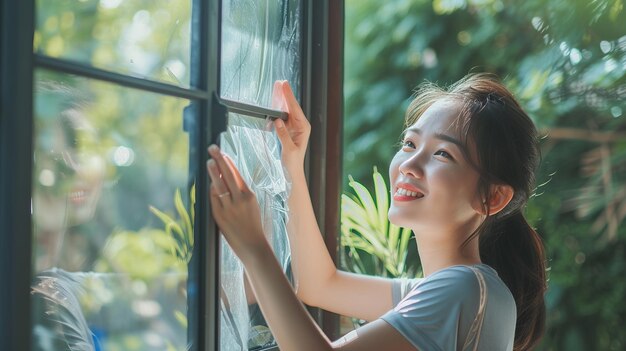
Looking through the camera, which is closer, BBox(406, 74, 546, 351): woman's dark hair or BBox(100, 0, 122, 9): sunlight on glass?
BBox(100, 0, 122, 9): sunlight on glass

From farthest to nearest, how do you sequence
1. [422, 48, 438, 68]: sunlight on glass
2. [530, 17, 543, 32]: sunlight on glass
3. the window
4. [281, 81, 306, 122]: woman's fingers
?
[422, 48, 438, 68]: sunlight on glass, [530, 17, 543, 32]: sunlight on glass, [281, 81, 306, 122]: woman's fingers, the window

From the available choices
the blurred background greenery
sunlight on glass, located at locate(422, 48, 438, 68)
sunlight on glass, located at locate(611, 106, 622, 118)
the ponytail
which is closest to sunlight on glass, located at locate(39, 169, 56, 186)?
the ponytail

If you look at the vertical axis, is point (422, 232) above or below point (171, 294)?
above

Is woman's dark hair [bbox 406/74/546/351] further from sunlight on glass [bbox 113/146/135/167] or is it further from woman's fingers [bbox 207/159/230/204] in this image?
A: sunlight on glass [bbox 113/146/135/167]

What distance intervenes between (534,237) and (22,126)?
1.16 meters

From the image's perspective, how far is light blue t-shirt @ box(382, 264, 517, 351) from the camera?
1.28m

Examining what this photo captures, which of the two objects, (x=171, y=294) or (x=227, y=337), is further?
(x=227, y=337)

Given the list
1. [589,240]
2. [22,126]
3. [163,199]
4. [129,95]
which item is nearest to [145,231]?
[163,199]

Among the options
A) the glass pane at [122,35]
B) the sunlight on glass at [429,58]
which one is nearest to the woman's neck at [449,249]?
the glass pane at [122,35]

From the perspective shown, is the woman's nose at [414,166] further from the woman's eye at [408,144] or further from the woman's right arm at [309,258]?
the woman's right arm at [309,258]

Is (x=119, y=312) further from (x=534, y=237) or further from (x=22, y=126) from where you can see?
(x=534, y=237)

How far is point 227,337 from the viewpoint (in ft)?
4.80

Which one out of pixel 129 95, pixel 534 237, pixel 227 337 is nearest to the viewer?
pixel 129 95

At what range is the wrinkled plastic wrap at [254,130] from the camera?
4.78 feet
